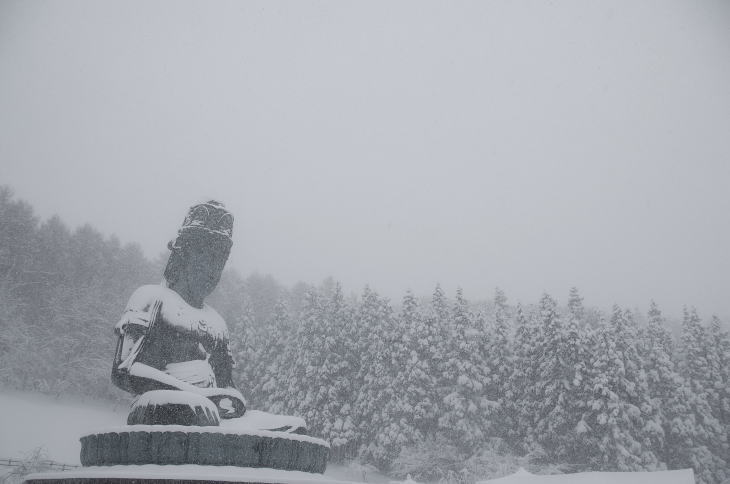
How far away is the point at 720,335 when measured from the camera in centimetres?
3203

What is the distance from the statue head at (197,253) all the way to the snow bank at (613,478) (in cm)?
1264

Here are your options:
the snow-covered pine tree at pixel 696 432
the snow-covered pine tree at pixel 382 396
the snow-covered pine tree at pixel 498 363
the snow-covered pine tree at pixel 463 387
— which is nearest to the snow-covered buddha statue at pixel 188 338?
the snow-covered pine tree at pixel 382 396

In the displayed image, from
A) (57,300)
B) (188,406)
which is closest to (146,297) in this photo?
(188,406)

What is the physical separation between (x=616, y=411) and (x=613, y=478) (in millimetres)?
10200

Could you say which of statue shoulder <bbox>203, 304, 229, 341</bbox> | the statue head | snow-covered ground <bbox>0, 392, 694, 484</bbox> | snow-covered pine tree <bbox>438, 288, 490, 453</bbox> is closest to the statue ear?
the statue head

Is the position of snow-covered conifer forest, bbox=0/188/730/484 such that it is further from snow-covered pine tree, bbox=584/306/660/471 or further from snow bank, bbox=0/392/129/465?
snow bank, bbox=0/392/129/465

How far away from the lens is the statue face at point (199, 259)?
9.05 meters

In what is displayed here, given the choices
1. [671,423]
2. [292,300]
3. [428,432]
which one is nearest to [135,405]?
[428,432]

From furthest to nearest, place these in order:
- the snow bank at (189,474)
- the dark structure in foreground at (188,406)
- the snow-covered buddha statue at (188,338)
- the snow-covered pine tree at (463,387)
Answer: the snow-covered pine tree at (463,387)
the snow-covered buddha statue at (188,338)
the dark structure in foreground at (188,406)
the snow bank at (189,474)

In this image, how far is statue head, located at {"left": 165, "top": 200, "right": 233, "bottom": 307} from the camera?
356 inches

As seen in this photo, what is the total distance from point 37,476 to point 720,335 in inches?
1375

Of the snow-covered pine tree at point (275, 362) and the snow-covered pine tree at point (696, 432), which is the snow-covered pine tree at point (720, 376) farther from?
the snow-covered pine tree at point (275, 362)

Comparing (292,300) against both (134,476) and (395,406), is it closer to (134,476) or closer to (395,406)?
(395,406)

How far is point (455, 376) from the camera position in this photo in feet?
95.5
